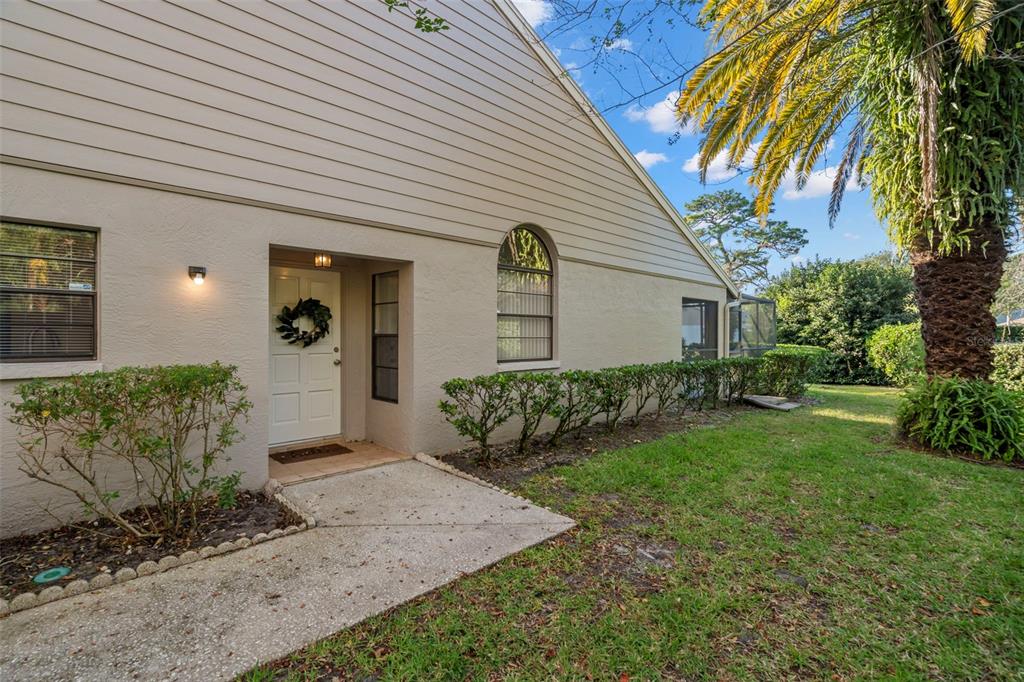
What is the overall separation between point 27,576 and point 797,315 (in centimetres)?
1901

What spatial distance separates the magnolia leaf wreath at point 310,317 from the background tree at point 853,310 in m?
14.4

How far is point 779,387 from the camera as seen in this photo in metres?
10.4

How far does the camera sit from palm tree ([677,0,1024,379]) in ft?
16.5

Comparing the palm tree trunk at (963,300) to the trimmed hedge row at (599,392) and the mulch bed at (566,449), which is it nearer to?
the mulch bed at (566,449)

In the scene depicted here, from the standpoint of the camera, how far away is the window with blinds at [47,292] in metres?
3.23

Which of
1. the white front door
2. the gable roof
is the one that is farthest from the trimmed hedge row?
the gable roof

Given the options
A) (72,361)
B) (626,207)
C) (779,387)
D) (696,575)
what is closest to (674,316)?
(626,207)

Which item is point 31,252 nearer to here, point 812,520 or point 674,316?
point 812,520

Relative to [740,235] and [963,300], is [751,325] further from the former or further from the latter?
[740,235]

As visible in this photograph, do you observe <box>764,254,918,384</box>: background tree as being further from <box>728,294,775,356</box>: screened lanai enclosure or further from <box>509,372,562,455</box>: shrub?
<box>509,372,562,455</box>: shrub

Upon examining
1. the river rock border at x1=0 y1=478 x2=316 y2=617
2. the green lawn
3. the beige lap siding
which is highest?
the beige lap siding

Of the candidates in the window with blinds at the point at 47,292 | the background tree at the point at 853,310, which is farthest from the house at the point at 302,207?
the background tree at the point at 853,310

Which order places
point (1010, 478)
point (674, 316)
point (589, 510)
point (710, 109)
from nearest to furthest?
point (589, 510)
point (1010, 478)
point (710, 109)
point (674, 316)

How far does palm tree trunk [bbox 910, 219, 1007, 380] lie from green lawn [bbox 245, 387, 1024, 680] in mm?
1627
